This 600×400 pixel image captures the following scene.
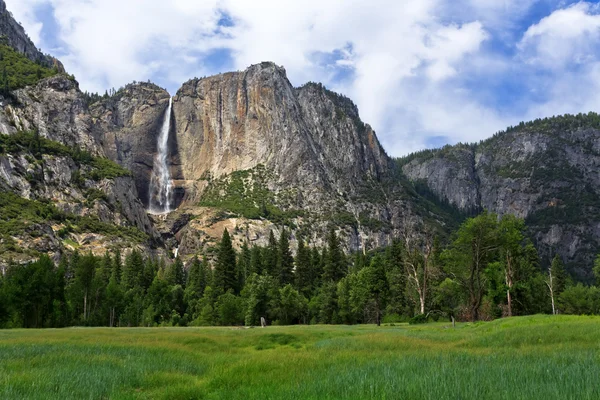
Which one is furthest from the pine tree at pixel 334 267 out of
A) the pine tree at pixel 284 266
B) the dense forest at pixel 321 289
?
the pine tree at pixel 284 266

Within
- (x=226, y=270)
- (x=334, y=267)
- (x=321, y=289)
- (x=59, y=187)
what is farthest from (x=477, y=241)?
(x=59, y=187)

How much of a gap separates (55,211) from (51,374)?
149477 millimetres

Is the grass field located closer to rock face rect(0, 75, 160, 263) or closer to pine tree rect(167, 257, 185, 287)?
pine tree rect(167, 257, 185, 287)

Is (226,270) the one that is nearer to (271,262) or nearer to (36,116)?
(271,262)

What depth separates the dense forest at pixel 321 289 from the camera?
181 ft

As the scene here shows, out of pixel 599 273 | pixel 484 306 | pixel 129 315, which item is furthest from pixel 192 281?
pixel 599 273

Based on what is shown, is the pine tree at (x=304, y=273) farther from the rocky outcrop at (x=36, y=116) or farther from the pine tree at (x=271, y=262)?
the rocky outcrop at (x=36, y=116)

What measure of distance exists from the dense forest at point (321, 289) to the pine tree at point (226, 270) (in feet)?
0.73

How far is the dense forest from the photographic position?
55312 millimetres

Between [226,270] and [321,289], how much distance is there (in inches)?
900

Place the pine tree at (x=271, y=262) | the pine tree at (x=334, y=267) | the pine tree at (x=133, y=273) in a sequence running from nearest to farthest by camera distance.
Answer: the pine tree at (x=334, y=267) → the pine tree at (x=271, y=262) → the pine tree at (x=133, y=273)

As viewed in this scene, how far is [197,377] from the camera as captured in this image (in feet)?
48.4

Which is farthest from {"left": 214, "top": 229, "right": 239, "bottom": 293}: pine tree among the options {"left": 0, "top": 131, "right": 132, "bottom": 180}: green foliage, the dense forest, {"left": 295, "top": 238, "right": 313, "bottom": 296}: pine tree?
{"left": 0, "top": 131, "right": 132, "bottom": 180}: green foliage

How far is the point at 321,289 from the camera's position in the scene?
284 ft
